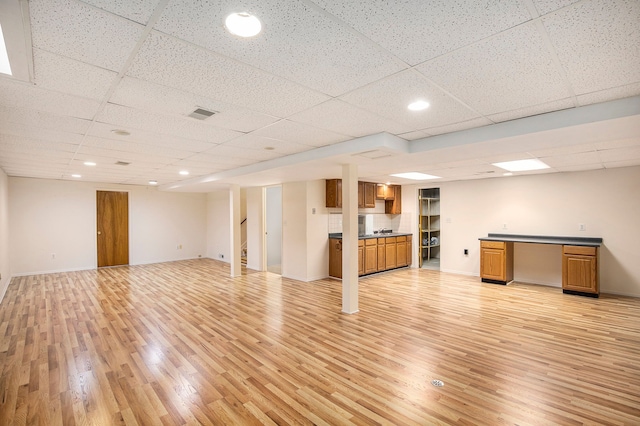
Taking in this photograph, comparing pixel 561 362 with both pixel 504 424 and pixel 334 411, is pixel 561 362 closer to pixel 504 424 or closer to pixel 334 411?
pixel 504 424

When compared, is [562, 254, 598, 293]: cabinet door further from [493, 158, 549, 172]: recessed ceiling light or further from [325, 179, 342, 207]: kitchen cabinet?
[325, 179, 342, 207]: kitchen cabinet

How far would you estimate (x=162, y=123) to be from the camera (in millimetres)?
2957

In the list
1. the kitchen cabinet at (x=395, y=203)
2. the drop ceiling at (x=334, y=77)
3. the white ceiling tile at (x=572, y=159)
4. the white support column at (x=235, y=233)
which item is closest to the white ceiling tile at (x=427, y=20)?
the drop ceiling at (x=334, y=77)

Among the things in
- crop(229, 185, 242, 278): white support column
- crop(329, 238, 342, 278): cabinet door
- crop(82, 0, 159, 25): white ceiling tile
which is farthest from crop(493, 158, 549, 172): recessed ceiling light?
crop(229, 185, 242, 278): white support column

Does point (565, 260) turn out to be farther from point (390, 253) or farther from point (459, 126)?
point (459, 126)

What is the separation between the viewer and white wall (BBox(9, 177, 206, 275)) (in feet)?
24.4

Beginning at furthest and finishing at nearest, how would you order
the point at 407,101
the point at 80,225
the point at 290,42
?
1. the point at 80,225
2. the point at 407,101
3. the point at 290,42

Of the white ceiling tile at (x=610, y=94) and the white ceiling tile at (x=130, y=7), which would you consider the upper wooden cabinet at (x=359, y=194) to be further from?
the white ceiling tile at (x=130, y=7)

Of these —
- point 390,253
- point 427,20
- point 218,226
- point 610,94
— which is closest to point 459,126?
point 610,94

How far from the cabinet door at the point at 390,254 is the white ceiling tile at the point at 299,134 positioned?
4.33 m

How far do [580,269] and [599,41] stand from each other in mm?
5209

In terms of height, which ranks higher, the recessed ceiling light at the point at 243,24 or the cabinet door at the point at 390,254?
the recessed ceiling light at the point at 243,24

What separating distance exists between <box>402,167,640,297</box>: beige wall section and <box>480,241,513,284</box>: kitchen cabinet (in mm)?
399

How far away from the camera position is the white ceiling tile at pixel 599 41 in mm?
1365
